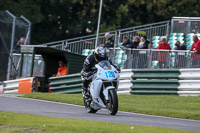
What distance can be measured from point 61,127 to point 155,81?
32.4 ft

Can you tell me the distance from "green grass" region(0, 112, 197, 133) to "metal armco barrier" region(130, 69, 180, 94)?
845 cm

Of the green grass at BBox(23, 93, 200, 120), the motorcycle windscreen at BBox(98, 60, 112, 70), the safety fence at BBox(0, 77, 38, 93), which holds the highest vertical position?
the motorcycle windscreen at BBox(98, 60, 112, 70)

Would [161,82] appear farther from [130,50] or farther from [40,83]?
[40,83]

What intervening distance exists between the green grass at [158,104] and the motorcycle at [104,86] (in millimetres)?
1515

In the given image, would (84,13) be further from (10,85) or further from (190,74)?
(190,74)

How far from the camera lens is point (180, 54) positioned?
61.6 feet

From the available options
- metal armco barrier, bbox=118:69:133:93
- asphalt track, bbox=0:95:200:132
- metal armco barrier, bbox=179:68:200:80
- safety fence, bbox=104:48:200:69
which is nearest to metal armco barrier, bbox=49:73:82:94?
safety fence, bbox=104:48:200:69

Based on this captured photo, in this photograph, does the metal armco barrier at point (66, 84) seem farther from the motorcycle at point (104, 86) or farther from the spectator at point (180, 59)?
the motorcycle at point (104, 86)

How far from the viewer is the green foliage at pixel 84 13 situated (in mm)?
33625

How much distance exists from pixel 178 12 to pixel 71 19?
7.25 metres

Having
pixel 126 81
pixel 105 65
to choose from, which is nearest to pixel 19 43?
pixel 126 81

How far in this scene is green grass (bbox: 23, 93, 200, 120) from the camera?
12.8 meters

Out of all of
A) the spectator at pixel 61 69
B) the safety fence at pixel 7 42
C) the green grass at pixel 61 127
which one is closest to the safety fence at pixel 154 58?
the spectator at pixel 61 69

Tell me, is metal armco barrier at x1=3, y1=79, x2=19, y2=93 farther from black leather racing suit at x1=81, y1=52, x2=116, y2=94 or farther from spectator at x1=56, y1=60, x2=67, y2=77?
black leather racing suit at x1=81, y1=52, x2=116, y2=94
